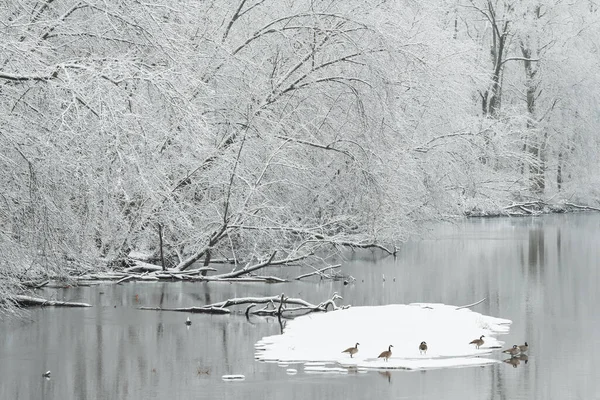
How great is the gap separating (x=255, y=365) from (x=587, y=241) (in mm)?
18098

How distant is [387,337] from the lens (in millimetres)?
12102

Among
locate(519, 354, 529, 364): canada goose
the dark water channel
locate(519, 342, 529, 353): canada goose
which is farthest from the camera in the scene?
locate(519, 342, 529, 353): canada goose

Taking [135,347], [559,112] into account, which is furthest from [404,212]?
[559,112]

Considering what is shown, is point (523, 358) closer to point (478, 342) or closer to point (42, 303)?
point (478, 342)

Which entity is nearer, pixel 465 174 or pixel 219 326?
pixel 219 326

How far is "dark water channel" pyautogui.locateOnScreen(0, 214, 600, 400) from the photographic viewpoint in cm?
971

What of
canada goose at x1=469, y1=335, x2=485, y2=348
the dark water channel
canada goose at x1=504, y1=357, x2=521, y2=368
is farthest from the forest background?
canada goose at x1=504, y1=357, x2=521, y2=368

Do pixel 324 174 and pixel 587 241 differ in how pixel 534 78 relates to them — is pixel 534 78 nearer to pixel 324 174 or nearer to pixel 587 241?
pixel 587 241

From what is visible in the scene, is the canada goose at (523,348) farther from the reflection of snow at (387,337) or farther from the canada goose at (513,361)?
the reflection of snow at (387,337)

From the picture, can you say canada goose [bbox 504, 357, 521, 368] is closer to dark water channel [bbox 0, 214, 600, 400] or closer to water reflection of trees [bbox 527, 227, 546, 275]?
dark water channel [bbox 0, 214, 600, 400]

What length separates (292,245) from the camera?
1919cm

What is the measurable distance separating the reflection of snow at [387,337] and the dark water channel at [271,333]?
0.97 feet

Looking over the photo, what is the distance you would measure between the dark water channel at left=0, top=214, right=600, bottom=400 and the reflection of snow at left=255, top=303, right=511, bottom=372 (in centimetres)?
29

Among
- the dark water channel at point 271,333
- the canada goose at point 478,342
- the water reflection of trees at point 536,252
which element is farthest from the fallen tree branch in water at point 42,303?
the water reflection of trees at point 536,252
